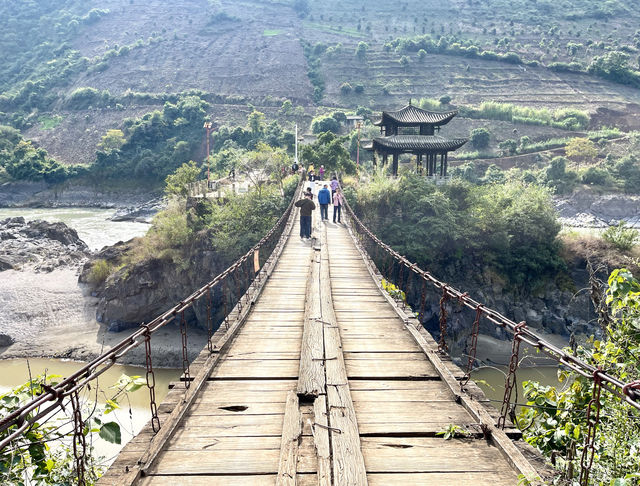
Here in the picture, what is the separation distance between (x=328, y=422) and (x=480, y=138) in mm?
47108

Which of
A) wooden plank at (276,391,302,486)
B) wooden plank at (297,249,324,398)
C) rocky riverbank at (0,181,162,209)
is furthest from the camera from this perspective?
rocky riverbank at (0,181,162,209)

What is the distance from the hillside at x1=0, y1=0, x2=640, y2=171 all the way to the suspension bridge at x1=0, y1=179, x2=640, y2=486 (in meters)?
47.8

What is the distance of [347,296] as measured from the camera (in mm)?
6625

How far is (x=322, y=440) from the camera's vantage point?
275cm

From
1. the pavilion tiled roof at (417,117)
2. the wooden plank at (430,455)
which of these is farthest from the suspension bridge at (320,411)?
the pavilion tiled roof at (417,117)

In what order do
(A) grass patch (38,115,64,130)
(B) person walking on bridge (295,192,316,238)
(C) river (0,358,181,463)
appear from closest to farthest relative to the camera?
(B) person walking on bridge (295,192,316,238) → (C) river (0,358,181,463) → (A) grass patch (38,115,64,130)

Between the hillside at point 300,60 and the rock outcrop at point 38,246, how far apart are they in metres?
24.1

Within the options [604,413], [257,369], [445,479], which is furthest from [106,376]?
[604,413]

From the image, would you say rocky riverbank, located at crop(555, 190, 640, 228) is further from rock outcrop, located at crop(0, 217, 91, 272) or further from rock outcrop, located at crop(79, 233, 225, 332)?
rock outcrop, located at crop(0, 217, 91, 272)

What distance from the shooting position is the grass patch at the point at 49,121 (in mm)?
58175

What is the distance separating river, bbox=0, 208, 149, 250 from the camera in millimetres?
30055

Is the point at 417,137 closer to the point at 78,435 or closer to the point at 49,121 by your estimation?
the point at 78,435

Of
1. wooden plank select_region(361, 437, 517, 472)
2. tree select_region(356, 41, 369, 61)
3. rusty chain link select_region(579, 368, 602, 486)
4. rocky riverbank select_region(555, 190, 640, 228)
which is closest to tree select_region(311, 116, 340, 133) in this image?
rocky riverbank select_region(555, 190, 640, 228)

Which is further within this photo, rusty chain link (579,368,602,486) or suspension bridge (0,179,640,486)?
suspension bridge (0,179,640,486)
